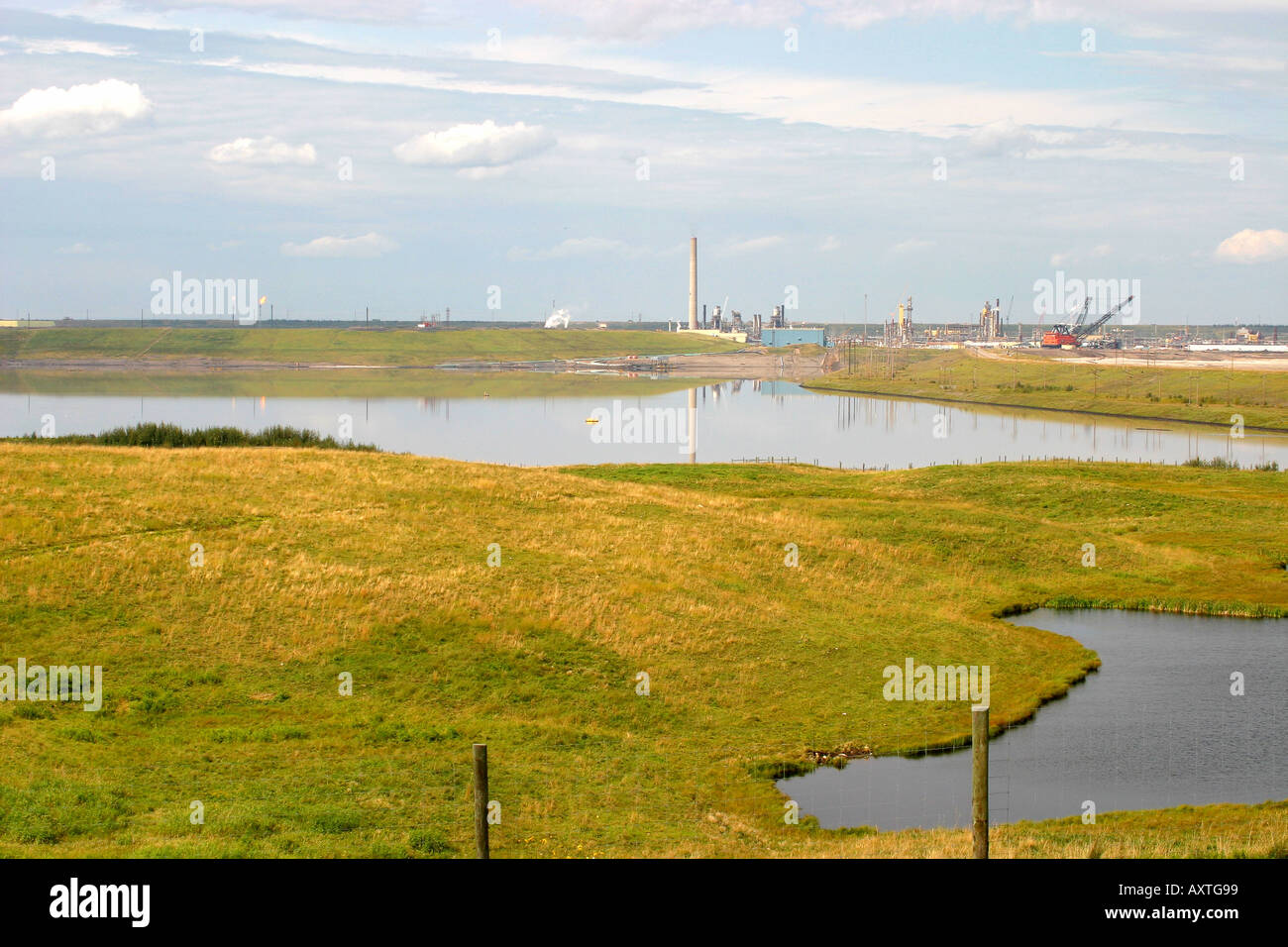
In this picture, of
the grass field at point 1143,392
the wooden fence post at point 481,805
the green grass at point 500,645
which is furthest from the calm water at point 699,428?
the wooden fence post at point 481,805

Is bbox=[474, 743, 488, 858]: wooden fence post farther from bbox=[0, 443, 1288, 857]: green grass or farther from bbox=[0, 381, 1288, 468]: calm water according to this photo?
bbox=[0, 381, 1288, 468]: calm water

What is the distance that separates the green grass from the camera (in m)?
20.3

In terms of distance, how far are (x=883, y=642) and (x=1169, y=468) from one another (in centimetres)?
5117

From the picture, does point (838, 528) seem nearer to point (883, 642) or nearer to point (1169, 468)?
point (883, 642)

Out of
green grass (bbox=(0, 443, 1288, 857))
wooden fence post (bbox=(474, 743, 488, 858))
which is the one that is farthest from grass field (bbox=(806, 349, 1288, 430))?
wooden fence post (bbox=(474, 743, 488, 858))

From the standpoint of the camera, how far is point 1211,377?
171m

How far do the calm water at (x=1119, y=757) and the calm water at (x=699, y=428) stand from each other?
196 ft

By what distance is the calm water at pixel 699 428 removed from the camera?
3996 inches

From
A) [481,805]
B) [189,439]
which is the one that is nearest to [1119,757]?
[481,805]

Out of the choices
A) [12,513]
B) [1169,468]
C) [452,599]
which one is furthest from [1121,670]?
[1169,468]

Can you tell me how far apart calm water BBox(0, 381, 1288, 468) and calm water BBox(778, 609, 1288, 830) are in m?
59.6

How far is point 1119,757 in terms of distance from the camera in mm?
27844

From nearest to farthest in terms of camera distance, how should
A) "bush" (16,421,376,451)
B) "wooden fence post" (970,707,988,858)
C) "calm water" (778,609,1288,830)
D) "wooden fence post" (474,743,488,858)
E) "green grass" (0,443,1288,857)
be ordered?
"wooden fence post" (474,743,488,858) < "wooden fence post" (970,707,988,858) < "green grass" (0,443,1288,857) < "calm water" (778,609,1288,830) < "bush" (16,421,376,451)

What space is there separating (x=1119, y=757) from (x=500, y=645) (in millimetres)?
15512
